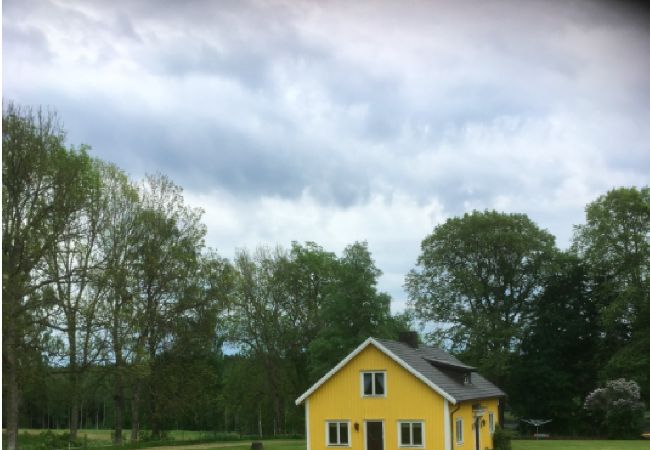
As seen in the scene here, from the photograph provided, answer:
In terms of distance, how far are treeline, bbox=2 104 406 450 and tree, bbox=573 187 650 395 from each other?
40.7ft

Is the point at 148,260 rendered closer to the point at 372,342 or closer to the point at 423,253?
the point at 372,342

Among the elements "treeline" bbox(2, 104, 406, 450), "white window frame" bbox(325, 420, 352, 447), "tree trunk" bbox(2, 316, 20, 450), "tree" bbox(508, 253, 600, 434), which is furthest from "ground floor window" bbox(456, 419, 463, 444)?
"tree" bbox(508, 253, 600, 434)

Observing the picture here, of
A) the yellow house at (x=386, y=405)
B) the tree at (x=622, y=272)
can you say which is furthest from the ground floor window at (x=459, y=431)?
the tree at (x=622, y=272)

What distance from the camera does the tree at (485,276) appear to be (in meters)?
42.4

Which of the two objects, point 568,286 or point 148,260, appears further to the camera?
point 568,286

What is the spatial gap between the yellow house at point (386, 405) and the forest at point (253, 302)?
7684mm

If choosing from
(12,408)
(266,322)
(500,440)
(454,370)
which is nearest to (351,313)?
(266,322)

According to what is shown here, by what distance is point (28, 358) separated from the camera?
2498cm

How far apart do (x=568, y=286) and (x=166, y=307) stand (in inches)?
975

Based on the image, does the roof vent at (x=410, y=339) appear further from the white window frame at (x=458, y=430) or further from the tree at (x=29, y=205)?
the tree at (x=29, y=205)

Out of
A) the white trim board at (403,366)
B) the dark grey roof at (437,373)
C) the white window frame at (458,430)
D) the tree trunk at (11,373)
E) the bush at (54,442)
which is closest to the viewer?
the tree trunk at (11,373)

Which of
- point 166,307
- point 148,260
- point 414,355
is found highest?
point 148,260

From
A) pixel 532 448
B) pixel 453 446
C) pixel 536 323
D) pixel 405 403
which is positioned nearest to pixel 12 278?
pixel 405 403

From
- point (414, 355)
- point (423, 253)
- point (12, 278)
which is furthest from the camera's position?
point (423, 253)
